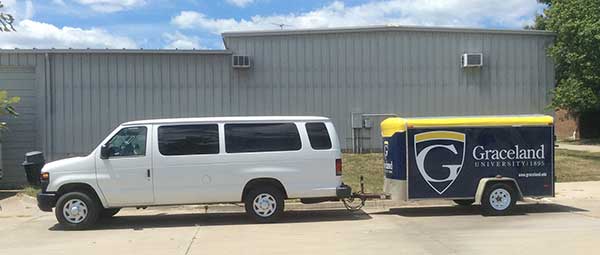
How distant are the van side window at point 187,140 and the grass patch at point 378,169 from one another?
5298 mm

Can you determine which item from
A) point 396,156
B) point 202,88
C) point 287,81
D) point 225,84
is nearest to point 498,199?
point 396,156

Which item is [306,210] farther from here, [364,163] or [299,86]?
[299,86]

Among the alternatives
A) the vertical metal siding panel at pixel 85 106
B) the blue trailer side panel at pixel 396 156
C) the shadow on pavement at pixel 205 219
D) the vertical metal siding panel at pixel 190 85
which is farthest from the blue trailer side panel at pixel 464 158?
the vertical metal siding panel at pixel 85 106

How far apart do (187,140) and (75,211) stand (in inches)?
92.9

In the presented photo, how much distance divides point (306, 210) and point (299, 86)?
7.17 metres

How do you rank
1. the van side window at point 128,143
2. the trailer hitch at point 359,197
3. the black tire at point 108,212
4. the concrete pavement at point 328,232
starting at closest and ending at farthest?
the concrete pavement at point 328,232 → the van side window at point 128,143 → the black tire at point 108,212 → the trailer hitch at point 359,197

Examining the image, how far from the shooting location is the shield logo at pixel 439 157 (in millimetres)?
12312

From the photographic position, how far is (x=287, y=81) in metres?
19.8

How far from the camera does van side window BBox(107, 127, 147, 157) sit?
11.2 m

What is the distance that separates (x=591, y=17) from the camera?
24.1 meters

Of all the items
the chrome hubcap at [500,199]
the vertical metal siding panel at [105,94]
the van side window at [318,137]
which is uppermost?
the vertical metal siding panel at [105,94]

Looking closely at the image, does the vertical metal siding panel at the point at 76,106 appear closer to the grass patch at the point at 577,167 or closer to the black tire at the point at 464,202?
the black tire at the point at 464,202

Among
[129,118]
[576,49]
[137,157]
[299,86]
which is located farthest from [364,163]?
[576,49]

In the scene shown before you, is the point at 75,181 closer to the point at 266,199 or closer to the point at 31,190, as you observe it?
the point at 266,199
